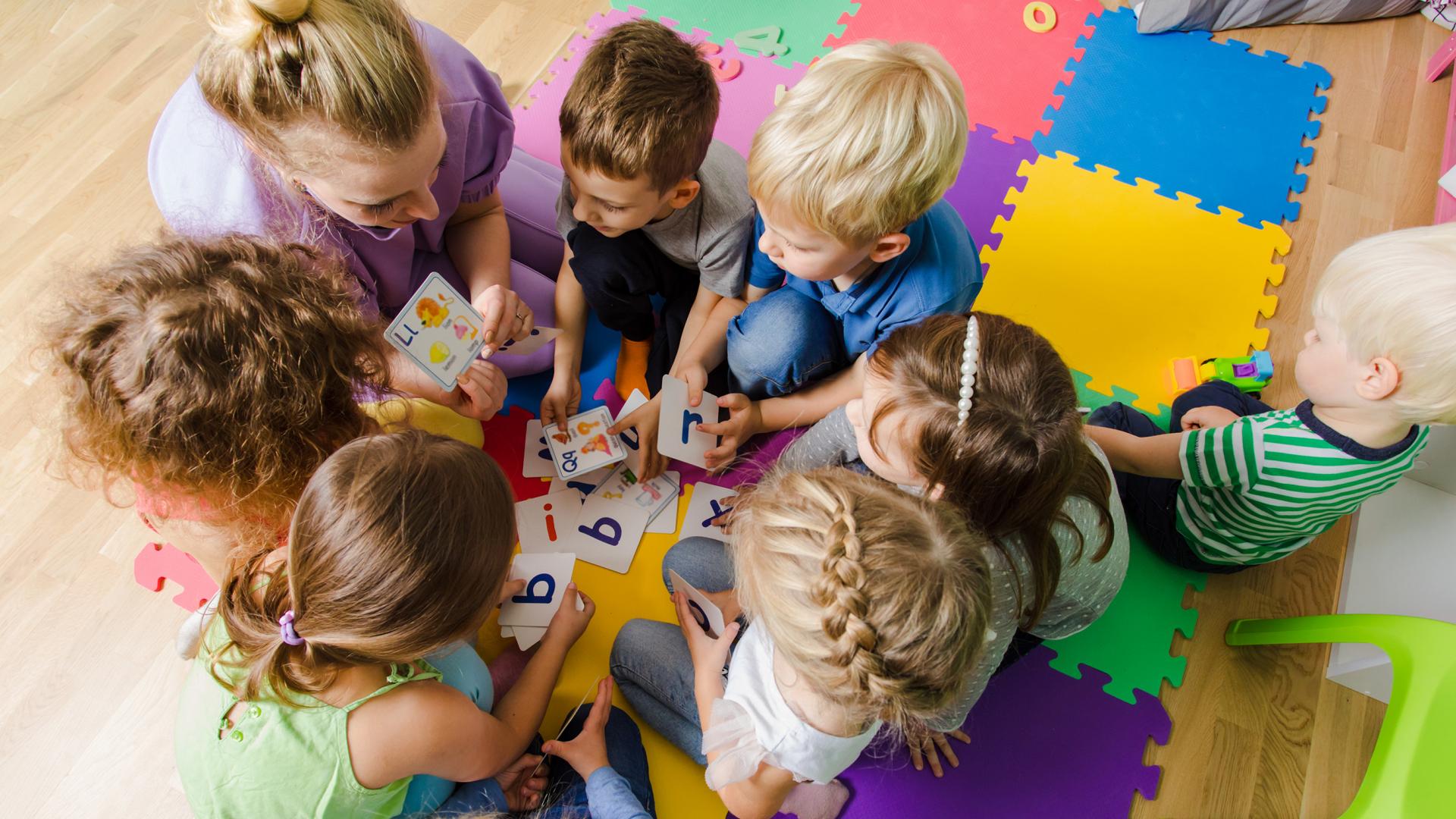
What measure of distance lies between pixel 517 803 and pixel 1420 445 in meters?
1.80

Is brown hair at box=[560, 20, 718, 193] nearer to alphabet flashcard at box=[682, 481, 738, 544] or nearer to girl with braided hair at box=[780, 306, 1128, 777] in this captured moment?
girl with braided hair at box=[780, 306, 1128, 777]

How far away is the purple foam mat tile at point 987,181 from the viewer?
2.22 meters

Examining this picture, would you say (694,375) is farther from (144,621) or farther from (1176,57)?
(1176,57)

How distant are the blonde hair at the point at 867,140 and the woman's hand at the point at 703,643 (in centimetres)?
78

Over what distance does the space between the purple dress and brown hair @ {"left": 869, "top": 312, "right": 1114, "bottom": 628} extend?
1.01 metres

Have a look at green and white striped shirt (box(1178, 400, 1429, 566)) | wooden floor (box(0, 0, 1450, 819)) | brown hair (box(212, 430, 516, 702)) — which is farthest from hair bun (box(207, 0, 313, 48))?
green and white striped shirt (box(1178, 400, 1429, 566))

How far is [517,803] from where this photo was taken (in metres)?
1.51

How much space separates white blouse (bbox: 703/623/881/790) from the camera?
3.96 ft

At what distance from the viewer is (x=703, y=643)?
1567 mm

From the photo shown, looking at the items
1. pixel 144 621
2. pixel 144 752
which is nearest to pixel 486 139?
pixel 144 621

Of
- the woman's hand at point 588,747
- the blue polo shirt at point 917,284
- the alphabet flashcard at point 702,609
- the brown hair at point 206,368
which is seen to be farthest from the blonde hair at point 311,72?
the woman's hand at point 588,747

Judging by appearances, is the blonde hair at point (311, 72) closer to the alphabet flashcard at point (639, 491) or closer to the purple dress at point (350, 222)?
the purple dress at point (350, 222)

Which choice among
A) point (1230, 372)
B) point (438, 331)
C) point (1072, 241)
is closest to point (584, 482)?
point (438, 331)

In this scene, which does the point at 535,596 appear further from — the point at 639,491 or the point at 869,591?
the point at 869,591
